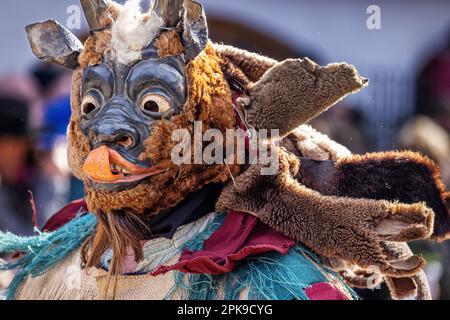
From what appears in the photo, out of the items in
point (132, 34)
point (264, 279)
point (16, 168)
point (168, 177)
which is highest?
point (132, 34)

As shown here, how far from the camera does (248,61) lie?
3.00 m

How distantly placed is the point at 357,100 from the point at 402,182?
14.0 feet

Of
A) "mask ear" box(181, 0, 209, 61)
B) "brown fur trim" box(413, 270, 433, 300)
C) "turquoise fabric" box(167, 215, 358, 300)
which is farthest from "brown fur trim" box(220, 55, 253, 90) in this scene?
"brown fur trim" box(413, 270, 433, 300)

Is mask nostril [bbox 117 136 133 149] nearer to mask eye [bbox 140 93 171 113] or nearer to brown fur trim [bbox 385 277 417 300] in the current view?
mask eye [bbox 140 93 171 113]

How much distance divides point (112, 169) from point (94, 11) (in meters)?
0.45

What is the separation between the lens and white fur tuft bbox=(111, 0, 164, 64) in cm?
278

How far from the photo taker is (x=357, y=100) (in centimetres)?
707

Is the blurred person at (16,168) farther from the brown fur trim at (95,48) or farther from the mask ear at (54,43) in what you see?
the brown fur trim at (95,48)

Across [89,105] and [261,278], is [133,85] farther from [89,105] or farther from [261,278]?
[261,278]

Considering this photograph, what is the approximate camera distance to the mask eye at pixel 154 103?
9.02 feet

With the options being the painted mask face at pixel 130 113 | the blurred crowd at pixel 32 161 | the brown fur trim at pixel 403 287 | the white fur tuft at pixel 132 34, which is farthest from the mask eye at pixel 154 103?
the blurred crowd at pixel 32 161

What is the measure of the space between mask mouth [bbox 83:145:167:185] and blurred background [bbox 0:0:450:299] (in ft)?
6.75

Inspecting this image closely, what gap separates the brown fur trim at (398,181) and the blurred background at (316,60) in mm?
1892

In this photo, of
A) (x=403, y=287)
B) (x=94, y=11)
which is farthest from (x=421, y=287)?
(x=94, y=11)
